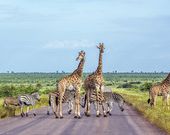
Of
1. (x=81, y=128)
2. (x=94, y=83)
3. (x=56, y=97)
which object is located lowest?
(x=81, y=128)

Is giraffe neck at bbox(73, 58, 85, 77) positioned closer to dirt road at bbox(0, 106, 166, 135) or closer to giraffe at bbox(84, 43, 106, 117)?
giraffe at bbox(84, 43, 106, 117)

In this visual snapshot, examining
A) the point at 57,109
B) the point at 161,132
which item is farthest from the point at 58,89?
the point at 161,132

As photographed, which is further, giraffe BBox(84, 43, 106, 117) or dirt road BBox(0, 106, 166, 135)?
giraffe BBox(84, 43, 106, 117)

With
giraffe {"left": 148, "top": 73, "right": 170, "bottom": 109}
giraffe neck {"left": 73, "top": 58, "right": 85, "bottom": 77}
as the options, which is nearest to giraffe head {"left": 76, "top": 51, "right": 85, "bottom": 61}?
giraffe neck {"left": 73, "top": 58, "right": 85, "bottom": 77}

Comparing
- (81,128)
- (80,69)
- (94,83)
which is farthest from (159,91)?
(81,128)

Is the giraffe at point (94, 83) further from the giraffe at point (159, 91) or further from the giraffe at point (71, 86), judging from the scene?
the giraffe at point (159, 91)

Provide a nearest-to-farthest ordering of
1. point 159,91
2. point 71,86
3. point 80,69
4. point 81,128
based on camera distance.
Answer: point 81,128 < point 71,86 < point 80,69 < point 159,91

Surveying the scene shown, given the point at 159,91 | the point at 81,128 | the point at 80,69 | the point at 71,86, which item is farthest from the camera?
the point at 159,91

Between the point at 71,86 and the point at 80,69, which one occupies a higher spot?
the point at 80,69

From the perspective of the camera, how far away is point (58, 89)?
30.0 m

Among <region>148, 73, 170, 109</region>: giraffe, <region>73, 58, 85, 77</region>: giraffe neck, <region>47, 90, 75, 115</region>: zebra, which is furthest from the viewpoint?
<region>148, 73, 170, 109</region>: giraffe

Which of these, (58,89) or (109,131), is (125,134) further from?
(58,89)

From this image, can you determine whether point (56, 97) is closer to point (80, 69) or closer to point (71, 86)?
point (71, 86)

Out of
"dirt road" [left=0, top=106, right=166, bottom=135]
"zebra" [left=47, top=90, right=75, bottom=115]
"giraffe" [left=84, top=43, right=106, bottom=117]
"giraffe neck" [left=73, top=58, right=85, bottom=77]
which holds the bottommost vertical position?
"dirt road" [left=0, top=106, right=166, bottom=135]
